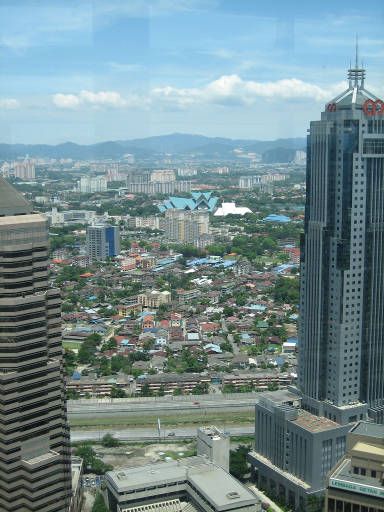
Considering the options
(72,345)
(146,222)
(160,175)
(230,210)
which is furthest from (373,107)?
(160,175)

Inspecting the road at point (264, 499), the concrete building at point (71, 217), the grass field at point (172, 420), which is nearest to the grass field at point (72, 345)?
the grass field at point (172, 420)

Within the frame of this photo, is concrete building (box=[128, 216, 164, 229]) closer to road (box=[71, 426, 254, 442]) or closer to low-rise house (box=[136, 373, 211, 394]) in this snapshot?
low-rise house (box=[136, 373, 211, 394])

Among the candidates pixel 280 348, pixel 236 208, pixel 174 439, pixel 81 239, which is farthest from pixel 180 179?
pixel 174 439

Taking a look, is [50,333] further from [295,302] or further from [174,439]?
[295,302]

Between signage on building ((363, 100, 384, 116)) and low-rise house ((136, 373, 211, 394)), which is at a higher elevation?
signage on building ((363, 100, 384, 116))

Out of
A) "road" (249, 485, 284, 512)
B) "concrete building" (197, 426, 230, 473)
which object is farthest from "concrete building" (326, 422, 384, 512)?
"concrete building" (197, 426, 230, 473)
